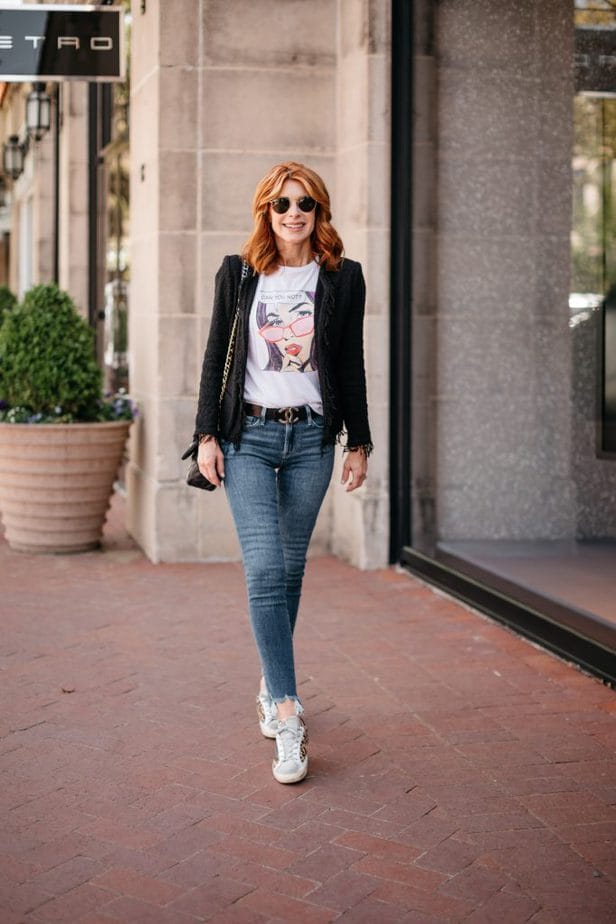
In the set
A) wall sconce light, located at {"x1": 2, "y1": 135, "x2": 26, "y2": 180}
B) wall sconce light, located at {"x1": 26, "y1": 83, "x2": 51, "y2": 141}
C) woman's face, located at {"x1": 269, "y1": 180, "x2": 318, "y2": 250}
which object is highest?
wall sconce light, located at {"x1": 2, "y1": 135, "x2": 26, "y2": 180}

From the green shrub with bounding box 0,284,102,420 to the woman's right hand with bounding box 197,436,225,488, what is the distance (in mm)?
4162

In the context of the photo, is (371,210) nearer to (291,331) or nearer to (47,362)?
(47,362)

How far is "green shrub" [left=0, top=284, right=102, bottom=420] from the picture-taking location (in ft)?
27.4

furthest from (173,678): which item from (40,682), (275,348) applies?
(275,348)

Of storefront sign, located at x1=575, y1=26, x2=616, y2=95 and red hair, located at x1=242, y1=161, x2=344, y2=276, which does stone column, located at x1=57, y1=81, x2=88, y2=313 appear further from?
red hair, located at x1=242, y1=161, x2=344, y2=276

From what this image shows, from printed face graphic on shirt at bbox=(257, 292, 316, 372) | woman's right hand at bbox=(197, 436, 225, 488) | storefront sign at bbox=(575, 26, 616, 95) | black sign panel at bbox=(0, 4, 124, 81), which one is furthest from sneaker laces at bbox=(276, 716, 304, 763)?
black sign panel at bbox=(0, 4, 124, 81)

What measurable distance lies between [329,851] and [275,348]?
1620 mm

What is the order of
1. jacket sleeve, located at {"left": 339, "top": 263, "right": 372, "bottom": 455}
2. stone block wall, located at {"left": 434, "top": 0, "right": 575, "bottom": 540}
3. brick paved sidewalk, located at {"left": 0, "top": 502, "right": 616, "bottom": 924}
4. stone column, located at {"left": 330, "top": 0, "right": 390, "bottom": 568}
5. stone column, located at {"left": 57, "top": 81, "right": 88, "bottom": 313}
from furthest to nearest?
stone column, located at {"left": 57, "top": 81, "right": 88, "bottom": 313} < stone column, located at {"left": 330, "top": 0, "right": 390, "bottom": 568} < stone block wall, located at {"left": 434, "top": 0, "right": 575, "bottom": 540} < jacket sleeve, located at {"left": 339, "top": 263, "right": 372, "bottom": 455} < brick paved sidewalk, located at {"left": 0, "top": 502, "right": 616, "bottom": 924}

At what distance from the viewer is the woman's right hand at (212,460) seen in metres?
4.33

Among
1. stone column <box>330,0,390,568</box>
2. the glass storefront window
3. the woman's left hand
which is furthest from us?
stone column <box>330,0,390,568</box>

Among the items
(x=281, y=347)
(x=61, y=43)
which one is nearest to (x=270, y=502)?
(x=281, y=347)

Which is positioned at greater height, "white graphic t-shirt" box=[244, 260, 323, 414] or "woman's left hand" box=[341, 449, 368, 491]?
"white graphic t-shirt" box=[244, 260, 323, 414]

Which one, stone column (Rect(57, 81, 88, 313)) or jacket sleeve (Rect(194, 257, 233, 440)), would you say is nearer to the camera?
jacket sleeve (Rect(194, 257, 233, 440))

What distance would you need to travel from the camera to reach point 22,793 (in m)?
4.09
